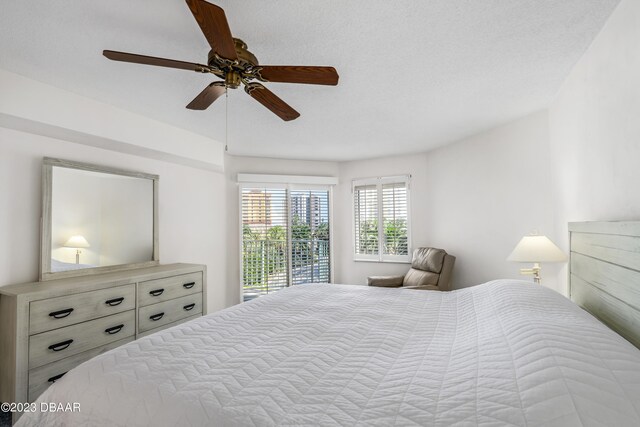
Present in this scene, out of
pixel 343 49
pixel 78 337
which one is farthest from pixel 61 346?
pixel 343 49

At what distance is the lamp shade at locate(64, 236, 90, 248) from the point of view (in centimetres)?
269

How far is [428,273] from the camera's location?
3.96m

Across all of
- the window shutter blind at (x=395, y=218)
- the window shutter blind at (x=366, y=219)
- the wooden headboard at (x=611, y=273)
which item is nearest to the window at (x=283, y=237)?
the window shutter blind at (x=366, y=219)

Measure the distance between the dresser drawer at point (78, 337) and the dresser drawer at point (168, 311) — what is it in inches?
4.3

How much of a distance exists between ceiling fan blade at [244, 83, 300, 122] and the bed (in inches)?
52.0

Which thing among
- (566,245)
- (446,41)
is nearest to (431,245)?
(566,245)

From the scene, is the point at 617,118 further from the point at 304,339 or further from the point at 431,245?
the point at 431,245

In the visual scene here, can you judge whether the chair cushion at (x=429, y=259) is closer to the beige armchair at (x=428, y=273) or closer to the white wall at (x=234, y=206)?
the beige armchair at (x=428, y=273)

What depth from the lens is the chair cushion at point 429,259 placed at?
391 cm

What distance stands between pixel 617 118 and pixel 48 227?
12.7 ft

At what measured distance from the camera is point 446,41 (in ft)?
6.04

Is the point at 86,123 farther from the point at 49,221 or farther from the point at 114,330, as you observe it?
the point at 114,330

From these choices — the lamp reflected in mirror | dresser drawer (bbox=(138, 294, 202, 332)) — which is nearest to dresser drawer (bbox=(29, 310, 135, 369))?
dresser drawer (bbox=(138, 294, 202, 332))

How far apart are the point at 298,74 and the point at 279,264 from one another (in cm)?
363
